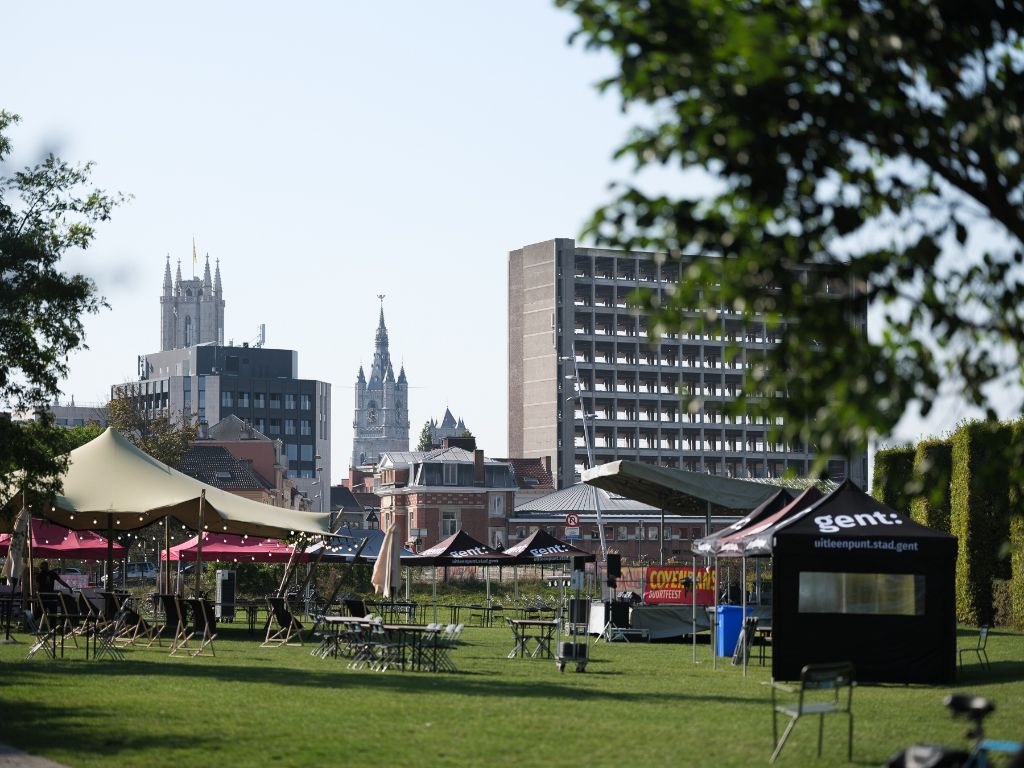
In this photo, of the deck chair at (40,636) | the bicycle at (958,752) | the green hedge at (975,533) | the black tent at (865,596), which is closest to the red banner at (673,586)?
the green hedge at (975,533)

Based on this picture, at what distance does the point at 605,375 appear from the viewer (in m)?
126

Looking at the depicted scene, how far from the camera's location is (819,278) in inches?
303

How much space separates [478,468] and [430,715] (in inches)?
3251

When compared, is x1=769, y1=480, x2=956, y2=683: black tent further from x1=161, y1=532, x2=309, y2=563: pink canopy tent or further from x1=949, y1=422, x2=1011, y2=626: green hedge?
x1=161, y1=532, x2=309, y2=563: pink canopy tent

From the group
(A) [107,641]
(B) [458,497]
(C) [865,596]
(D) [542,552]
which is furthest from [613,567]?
(B) [458,497]

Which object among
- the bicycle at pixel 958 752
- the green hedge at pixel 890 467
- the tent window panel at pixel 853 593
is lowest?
the bicycle at pixel 958 752

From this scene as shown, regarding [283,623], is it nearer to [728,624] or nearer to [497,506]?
[728,624]

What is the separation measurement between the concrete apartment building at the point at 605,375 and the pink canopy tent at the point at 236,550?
8255 cm

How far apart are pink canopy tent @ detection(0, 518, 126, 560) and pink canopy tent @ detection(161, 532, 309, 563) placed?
2.05 m

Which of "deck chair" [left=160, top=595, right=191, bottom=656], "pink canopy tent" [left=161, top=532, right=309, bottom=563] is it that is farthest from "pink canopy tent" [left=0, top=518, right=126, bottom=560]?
"deck chair" [left=160, top=595, right=191, bottom=656]

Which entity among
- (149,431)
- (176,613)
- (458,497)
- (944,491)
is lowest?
(176,613)

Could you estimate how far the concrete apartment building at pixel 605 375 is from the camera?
404ft

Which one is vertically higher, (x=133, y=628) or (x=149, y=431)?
(x=149, y=431)

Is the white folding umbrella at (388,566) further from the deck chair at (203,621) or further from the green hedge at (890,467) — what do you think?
the green hedge at (890,467)
